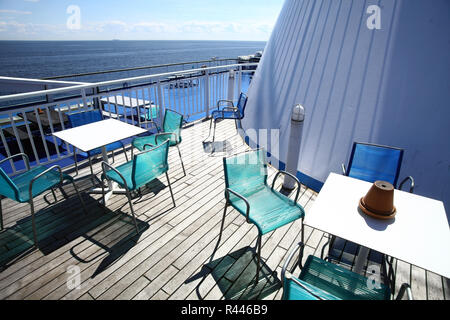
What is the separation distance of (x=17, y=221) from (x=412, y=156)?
5.11m

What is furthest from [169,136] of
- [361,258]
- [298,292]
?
[298,292]

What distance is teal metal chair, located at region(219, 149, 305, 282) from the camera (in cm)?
219

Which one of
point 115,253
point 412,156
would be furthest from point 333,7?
point 115,253

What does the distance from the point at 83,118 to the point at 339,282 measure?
3926 millimetres

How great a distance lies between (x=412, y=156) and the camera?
3.19 metres

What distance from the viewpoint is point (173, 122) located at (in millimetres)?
3998

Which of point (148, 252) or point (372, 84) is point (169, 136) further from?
point (372, 84)

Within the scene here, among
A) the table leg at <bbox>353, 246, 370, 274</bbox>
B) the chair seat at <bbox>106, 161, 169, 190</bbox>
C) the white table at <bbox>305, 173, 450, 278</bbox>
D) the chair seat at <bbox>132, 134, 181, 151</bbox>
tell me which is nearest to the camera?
the white table at <bbox>305, 173, 450, 278</bbox>

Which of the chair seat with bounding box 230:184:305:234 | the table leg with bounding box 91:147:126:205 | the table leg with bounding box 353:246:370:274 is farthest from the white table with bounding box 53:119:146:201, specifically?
the table leg with bounding box 353:246:370:274

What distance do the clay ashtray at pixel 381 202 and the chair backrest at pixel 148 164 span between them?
2.02m

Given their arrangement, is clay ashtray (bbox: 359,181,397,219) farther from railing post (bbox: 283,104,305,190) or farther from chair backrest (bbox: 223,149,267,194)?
railing post (bbox: 283,104,305,190)

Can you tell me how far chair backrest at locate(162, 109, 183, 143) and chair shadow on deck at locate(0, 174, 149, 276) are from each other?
144cm

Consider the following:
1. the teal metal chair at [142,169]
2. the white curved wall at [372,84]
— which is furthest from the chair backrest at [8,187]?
the white curved wall at [372,84]

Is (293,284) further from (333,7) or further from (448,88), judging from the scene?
(333,7)
